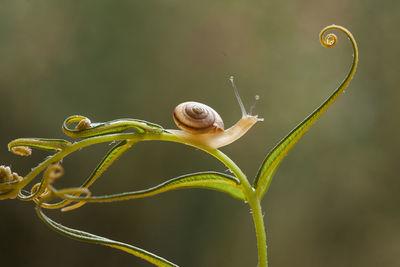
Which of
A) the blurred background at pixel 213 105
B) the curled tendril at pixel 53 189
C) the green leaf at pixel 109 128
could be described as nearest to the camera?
the curled tendril at pixel 53 189

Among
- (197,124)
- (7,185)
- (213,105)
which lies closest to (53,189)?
(7,185)

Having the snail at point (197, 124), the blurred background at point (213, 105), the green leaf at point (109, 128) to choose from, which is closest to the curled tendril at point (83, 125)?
the green leaf at point (109, 128)

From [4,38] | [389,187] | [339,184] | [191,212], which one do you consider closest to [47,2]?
[4,38]

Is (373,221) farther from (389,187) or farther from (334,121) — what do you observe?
(334,121)

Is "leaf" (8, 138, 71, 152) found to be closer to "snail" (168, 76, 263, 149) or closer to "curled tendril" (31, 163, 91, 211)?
"curled tendril" (31, 163, 91, 211)

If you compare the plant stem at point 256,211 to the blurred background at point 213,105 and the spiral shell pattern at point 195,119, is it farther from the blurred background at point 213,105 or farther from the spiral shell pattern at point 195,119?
the blurred background at point 213,105
